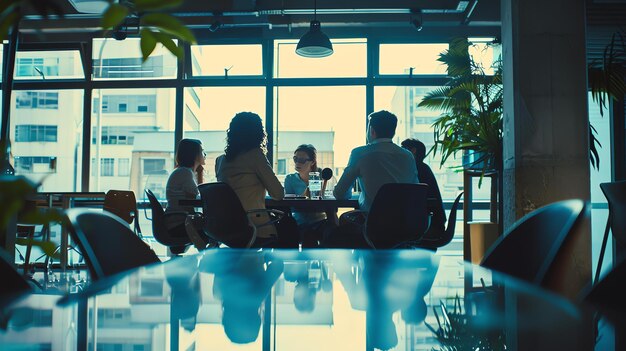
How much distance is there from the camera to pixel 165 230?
453cm

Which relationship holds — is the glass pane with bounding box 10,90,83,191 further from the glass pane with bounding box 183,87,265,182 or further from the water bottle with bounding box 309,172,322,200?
the water bottle with bounding box 309,172,322,200

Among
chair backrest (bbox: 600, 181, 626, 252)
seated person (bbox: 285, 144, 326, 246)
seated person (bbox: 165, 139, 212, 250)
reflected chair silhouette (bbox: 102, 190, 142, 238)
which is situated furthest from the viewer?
reflected chair silhouette (bbox: 102, 190, 142, 238)

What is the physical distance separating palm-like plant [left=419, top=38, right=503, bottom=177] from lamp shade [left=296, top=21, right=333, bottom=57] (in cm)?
141

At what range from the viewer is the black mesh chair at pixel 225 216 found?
11.4 ft

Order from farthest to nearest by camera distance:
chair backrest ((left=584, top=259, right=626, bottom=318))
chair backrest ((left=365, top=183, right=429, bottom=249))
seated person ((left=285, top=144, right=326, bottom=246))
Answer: seated person ((left=285, top=144, right=326, bottom=246)) → chair backrest ((left=365, top=183, right=429, bottom=249)) → chair backrest ((left=584, top=259, right=626, bottom=318))

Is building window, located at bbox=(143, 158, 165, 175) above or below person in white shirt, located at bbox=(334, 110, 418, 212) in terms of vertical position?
above

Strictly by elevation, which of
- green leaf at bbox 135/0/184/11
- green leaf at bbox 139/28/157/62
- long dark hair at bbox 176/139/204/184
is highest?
long dark hair at bbox 176/139/204/184

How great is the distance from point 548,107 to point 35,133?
7.29m

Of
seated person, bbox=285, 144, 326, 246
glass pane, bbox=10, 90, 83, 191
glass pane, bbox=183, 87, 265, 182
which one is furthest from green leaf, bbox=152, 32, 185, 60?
glass pane, bbox=10, 90, 83, 191

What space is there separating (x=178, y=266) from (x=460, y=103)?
5.55 m

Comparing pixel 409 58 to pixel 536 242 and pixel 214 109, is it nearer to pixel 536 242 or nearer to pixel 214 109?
pixel 214 109


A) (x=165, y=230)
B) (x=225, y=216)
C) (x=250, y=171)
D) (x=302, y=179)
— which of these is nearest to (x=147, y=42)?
(x=225, y=216)

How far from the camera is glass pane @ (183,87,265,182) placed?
7965mm

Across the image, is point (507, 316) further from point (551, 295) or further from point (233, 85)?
point (233, 85)
